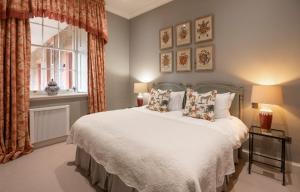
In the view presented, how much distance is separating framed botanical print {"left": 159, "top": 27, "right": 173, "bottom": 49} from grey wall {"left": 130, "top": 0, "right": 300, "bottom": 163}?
0.21m

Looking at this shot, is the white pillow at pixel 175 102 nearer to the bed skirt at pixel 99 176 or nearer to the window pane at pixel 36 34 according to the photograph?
the bed skirt at pixel 99 176

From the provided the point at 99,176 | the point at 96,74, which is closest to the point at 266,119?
the point at 99,176

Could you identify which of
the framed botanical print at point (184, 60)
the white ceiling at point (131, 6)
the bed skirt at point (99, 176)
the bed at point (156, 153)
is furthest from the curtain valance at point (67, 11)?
the bed skirt at point (99, 176)

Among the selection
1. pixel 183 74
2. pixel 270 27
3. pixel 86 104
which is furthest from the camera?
pixel 86 104

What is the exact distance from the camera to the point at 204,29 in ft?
10.3

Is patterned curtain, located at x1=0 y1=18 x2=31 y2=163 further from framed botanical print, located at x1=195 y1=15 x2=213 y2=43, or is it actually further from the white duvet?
framed botanical print, located at x1=195 y1=15 x2=213 y2=43

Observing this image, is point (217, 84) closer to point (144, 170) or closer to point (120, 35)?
point (144, 170)

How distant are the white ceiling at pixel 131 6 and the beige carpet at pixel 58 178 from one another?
3.40 m

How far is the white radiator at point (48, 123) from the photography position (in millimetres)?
3041

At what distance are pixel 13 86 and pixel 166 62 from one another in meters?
2.76

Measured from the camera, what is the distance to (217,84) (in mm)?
3029

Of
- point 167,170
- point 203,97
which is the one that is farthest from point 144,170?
point 203,97

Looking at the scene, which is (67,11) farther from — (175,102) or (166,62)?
(175,102)

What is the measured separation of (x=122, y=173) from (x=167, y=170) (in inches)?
18.5
